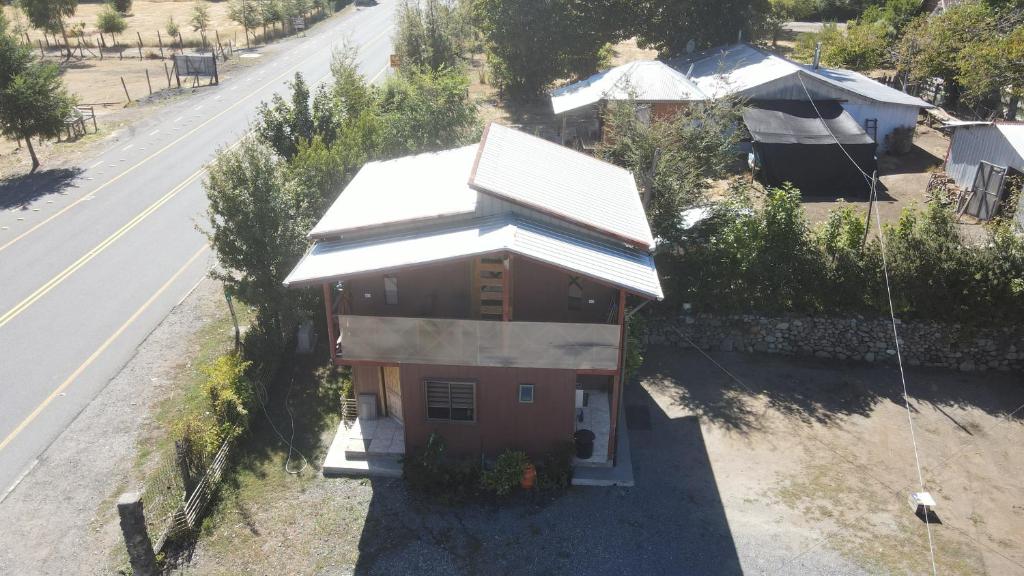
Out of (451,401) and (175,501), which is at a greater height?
(451,401)

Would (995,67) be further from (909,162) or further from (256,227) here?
(256,227)

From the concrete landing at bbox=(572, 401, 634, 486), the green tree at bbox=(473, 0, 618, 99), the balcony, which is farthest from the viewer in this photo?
the green tree at bbox=(473, 0, 618, 99)

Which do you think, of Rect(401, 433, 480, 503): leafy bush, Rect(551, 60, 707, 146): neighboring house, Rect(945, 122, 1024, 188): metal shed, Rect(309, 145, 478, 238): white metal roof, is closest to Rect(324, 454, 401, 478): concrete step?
Rect(401, 433, 480, 503): leafy bush

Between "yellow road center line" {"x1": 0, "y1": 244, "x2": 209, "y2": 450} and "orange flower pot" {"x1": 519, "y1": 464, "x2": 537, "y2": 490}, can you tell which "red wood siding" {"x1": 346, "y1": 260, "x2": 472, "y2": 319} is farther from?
"yellow road center line" {"x1": 0, "y1": 244, "x2": 209, "y2": 450}

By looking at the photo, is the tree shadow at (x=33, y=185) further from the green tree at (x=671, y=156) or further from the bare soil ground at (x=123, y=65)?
the green tree at (x=671, y=156)

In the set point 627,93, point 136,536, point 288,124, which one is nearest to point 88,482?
point 136,536

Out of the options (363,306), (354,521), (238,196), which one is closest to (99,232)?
(238,196)
